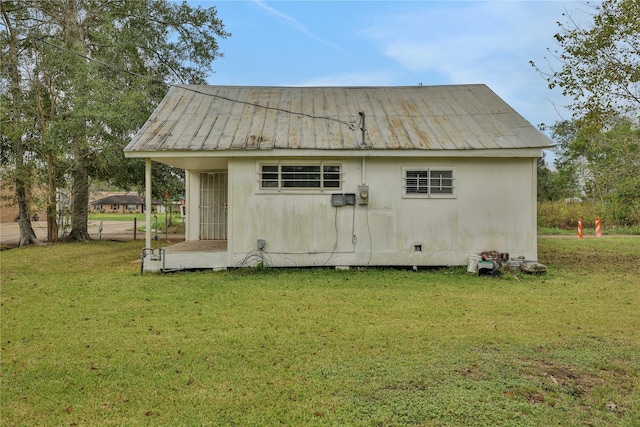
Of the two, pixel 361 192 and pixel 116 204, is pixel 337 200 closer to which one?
pixel 361 192

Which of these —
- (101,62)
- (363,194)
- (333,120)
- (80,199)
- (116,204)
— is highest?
(101,62)

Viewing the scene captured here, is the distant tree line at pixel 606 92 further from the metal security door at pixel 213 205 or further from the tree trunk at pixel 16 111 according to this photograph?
the tree trunk at pixel 16 111

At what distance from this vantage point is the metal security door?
11.5m

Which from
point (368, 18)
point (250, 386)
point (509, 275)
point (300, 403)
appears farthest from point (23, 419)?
point (368, 18)

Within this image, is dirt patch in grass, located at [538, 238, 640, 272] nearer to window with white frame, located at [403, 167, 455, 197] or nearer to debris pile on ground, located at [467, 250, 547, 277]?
debris pile on ground, located at [467, 250, 547, 277]

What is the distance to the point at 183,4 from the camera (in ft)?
53.3

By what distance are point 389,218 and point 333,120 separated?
2872 millimetres

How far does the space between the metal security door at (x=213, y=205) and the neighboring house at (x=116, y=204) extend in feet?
191

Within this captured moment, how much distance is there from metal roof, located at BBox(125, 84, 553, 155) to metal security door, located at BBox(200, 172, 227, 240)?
78.7 inches

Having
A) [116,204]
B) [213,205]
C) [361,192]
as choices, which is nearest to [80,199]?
[213,205]

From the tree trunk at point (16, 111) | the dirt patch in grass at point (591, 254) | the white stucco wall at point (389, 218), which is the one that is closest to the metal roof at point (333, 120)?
the white stucco wall at point (389, 218)

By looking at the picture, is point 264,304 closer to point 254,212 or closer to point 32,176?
point 254,212

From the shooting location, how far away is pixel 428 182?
30.1 feet

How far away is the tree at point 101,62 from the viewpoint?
513 inches
